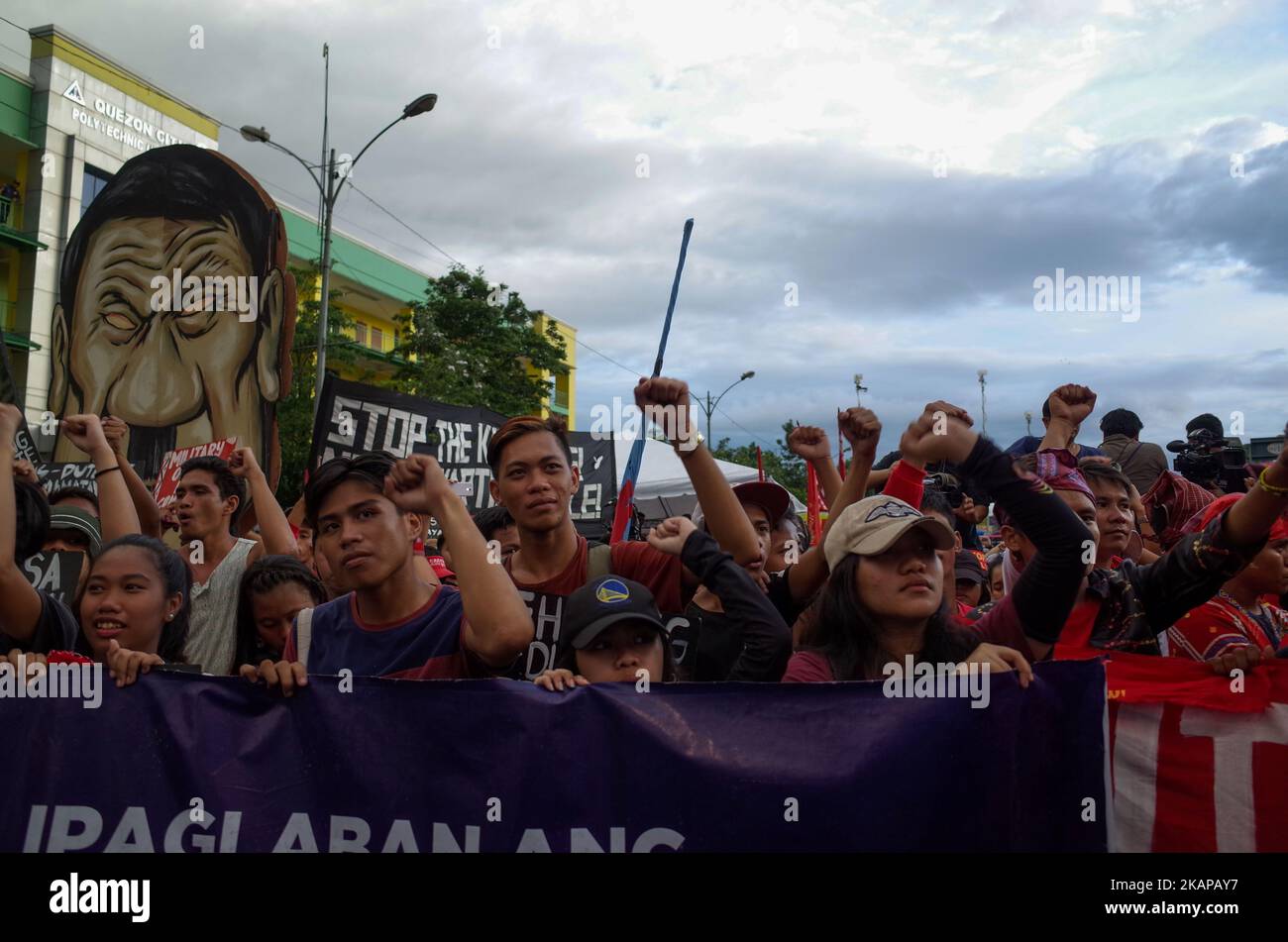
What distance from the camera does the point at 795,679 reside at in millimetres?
2742

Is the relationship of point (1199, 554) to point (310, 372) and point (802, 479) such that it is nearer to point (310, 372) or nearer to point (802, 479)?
point (310, 372)

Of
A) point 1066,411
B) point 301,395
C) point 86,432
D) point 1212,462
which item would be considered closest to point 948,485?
point 1066,411

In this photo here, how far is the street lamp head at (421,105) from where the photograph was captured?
1359 centimetres

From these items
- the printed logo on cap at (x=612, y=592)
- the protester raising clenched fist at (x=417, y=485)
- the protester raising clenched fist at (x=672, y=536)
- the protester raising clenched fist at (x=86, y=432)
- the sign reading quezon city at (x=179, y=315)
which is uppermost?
the sign reading quezon city at (x=179, y=315)

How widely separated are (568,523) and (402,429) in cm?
387

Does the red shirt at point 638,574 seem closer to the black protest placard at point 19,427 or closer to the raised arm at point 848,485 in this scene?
the raised arm at point 848,485

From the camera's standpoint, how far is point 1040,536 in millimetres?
2621

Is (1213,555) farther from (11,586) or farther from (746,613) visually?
(11,586)

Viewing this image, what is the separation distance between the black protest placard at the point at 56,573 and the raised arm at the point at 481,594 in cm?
188

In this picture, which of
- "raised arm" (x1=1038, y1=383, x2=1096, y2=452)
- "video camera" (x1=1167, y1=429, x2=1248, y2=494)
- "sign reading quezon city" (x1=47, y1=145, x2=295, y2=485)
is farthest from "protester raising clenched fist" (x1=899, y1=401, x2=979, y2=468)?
"sign reading quezon city" (x1=47, y1=145, x2=295, y2=485)

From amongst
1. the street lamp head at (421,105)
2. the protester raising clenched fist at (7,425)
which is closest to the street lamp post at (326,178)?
the street lamp head at (421,105)

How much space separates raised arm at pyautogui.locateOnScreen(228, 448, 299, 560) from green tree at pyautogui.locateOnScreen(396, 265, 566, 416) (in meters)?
19.6
